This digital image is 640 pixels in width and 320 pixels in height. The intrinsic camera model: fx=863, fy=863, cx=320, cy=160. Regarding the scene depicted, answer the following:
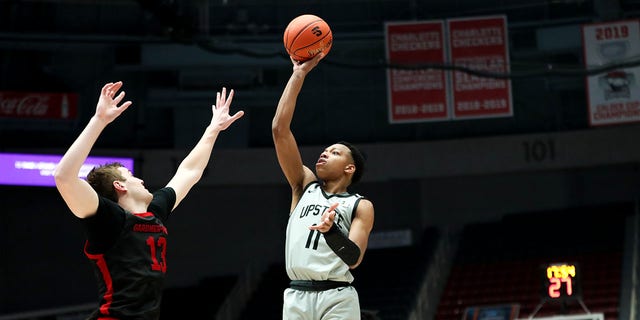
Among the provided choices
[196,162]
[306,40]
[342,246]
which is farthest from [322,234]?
[306,40]

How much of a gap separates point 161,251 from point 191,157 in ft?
2.98

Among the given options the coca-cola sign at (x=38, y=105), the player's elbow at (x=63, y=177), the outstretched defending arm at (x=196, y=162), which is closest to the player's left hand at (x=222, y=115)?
the outstretched defending arm at (x=196, y=162)

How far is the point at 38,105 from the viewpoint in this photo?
19953 millimetres

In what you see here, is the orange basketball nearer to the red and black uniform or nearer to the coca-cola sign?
the red and black uniform

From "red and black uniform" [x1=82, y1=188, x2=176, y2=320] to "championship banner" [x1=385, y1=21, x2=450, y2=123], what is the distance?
41.8 feet

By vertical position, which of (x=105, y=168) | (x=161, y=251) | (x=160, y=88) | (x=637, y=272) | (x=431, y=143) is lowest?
(x=637, y=272)

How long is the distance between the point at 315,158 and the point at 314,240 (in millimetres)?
15635

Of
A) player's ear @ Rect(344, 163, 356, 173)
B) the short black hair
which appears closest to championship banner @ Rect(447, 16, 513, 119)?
the short black hair

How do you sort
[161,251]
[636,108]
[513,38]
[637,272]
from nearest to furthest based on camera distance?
[161,251] < [636,108] < [637,272] < [513,38]

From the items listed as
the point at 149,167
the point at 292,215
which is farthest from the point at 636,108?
the point at 292,215

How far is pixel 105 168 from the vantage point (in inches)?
190

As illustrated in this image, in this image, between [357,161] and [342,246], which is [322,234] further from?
[357,161]

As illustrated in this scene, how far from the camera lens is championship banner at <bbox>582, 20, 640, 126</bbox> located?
16422 mm

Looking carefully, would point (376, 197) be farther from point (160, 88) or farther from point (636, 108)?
point (636, 108)
